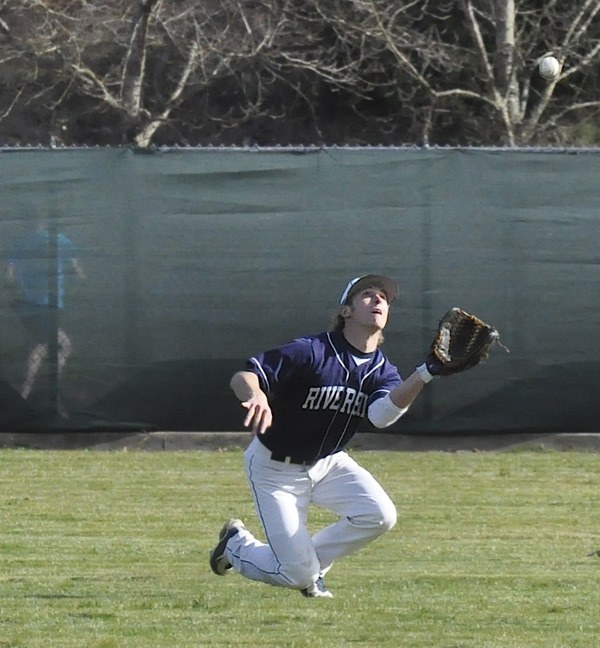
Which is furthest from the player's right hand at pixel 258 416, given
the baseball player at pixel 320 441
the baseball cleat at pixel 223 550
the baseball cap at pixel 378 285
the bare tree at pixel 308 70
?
the bare tree at pixel 308 70

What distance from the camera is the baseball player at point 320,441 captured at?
20.8 feet

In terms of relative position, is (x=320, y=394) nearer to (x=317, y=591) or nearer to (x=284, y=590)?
(x=317, y=591)

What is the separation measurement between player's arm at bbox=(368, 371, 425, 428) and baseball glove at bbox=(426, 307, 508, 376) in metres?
0.09

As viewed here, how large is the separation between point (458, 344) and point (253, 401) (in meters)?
0.95

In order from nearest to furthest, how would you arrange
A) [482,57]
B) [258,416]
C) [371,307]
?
1. [258,416]
2. [371,307]
3. [482,57]

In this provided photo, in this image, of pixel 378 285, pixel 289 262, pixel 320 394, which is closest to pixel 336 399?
pixel 320 394

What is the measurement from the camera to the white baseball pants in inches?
250

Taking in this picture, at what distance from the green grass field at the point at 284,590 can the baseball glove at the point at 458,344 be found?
3.10 feet

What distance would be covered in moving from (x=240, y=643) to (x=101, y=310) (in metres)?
6.64

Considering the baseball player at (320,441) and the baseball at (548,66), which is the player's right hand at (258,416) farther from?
the baseball at (548,66)

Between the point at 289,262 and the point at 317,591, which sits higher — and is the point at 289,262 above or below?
below

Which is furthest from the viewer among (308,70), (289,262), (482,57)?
(308,70)

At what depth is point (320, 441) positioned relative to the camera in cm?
647

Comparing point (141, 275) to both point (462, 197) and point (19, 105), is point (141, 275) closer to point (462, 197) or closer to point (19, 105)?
point (462, 197)
